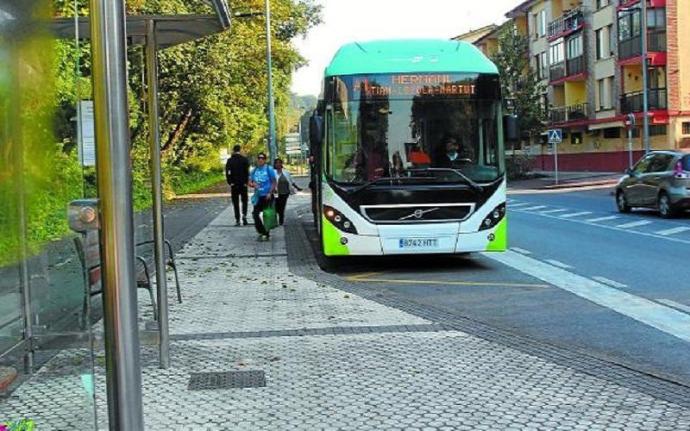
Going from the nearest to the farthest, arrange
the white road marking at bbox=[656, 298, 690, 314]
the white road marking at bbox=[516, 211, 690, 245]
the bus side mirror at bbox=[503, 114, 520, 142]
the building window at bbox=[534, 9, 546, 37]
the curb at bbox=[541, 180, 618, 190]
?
the white road marking at bbox=[656, 298, 690, 314] < the bus side mirror at bbox=[503, 114, 520, 142] < the white road marking at bbox=[516, 211, 690, 245] < the curb at bbox=[541, 180, 618, 190] < the building window at bbox=[534, 9, 546, 37]

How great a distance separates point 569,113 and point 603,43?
642cm

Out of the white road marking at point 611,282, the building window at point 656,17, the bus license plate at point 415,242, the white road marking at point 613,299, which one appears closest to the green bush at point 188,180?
the bus license plate at point 415,242

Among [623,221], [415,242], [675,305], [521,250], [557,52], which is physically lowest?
[675,305]

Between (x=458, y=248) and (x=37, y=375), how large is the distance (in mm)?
7316

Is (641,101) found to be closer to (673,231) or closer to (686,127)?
(686,127)

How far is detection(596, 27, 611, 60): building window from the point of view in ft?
170

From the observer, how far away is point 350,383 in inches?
232

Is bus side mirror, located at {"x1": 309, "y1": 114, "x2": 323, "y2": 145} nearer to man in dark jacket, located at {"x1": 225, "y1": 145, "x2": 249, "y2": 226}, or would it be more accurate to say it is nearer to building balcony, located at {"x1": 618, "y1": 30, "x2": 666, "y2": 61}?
man in dark jacket, located at {"x1": 225, "y1": 145, "x2": 249, "y2": 226}

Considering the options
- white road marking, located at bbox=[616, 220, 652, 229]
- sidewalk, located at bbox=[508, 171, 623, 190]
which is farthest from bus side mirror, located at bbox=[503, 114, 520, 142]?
sidewalk, located at bbox=[508, 171, 623, 190]

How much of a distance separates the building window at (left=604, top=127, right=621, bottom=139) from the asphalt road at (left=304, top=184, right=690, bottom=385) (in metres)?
33.4

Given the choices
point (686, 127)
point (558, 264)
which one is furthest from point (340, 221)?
point (686, 127)

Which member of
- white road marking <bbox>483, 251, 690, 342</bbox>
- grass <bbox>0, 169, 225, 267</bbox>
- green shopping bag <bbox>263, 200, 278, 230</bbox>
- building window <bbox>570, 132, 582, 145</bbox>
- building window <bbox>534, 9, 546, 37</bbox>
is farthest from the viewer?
building window <bbox>534, 9, 546, 37</bbox>

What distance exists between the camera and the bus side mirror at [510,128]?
1215 centimetres

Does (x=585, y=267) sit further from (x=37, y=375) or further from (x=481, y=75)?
(x=37, y=375)
